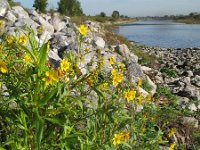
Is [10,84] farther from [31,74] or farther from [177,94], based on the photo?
[177,94]

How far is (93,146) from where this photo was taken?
266 centimetres

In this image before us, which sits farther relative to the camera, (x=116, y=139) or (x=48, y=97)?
(x=116, y=139)

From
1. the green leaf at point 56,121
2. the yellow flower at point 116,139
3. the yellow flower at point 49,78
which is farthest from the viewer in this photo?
the yellow flower at point 116,139

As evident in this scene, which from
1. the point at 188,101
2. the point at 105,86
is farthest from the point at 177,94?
the point at 105,86

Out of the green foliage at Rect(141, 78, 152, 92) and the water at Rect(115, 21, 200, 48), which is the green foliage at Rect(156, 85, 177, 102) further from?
the water at Rect(115, 21, 200, 48)

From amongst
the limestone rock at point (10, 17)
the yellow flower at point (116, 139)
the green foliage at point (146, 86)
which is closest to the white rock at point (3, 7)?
the limestone rock at point (10, 17)

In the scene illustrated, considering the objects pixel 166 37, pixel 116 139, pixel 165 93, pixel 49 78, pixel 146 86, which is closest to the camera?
pixel 49 78

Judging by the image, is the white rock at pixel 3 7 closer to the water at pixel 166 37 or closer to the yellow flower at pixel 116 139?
the yellow flower at pixel 116 139

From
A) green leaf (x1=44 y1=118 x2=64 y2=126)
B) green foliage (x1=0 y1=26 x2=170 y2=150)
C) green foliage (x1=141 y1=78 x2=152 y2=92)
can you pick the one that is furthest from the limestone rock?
green leaf (x1=44 y1=118 x2=64 y2=126)

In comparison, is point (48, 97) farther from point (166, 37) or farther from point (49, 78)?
point (166, 37)

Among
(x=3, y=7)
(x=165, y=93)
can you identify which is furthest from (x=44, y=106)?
(x=3, y=7)

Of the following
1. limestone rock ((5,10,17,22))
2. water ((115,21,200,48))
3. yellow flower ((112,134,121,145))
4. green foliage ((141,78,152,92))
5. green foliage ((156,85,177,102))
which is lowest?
water ((115,21,200,48))

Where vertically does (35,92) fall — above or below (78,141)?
above

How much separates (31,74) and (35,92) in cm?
10
